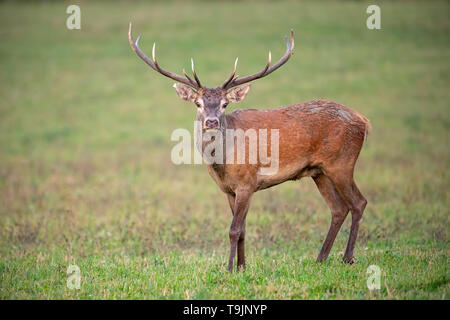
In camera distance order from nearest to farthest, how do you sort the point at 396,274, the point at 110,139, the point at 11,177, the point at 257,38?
the point at 396,274 → the point at 11,177 → the point at 110,139 → the point at 257,38

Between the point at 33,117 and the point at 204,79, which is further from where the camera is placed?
the point at 204,79

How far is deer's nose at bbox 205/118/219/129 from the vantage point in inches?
272

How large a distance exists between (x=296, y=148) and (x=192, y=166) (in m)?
9.35

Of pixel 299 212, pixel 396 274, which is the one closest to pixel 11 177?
pixel 299 212

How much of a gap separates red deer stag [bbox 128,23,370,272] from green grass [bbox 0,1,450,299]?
2.34 feet

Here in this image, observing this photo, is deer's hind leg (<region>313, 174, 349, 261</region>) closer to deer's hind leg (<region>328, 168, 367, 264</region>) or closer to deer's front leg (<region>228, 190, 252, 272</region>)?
deer's hind leg (<region>328, 168, 367, 264</region>)

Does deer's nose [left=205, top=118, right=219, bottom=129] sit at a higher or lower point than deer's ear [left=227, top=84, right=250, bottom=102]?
lower

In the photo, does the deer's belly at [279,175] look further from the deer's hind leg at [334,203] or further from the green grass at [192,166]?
the green grass at [192,166]

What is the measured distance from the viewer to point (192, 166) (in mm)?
16703

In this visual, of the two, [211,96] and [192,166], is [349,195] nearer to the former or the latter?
[211,96]

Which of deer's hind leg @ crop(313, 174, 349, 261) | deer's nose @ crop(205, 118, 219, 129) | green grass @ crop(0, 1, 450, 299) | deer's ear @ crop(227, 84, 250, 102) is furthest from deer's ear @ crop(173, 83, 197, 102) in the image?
green grass @ crop(0, 1, 450, 299)
